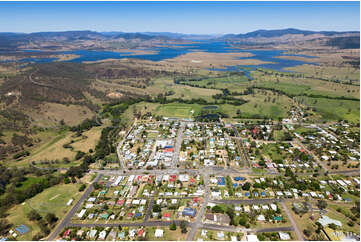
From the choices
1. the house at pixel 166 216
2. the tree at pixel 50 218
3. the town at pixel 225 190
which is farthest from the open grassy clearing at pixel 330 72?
the tree at pixel 50 218

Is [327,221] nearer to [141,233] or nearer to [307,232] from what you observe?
[307,232]

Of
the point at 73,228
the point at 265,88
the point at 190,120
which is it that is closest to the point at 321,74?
the point at 265,88

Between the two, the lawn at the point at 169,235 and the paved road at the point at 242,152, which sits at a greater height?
the paved road at the point at 242,152

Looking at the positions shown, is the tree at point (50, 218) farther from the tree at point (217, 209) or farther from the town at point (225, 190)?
the tree at point (217, 209)

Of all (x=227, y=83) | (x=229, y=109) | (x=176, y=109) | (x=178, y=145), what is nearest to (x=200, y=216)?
(x=178, y=145)

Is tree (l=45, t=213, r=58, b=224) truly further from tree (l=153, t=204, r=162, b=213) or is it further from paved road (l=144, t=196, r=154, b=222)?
tree (l=153, t=204, r=162, b=213)

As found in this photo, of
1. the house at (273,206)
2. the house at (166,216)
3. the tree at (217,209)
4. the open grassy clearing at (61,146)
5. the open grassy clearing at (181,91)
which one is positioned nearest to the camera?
the house at (166,216)
